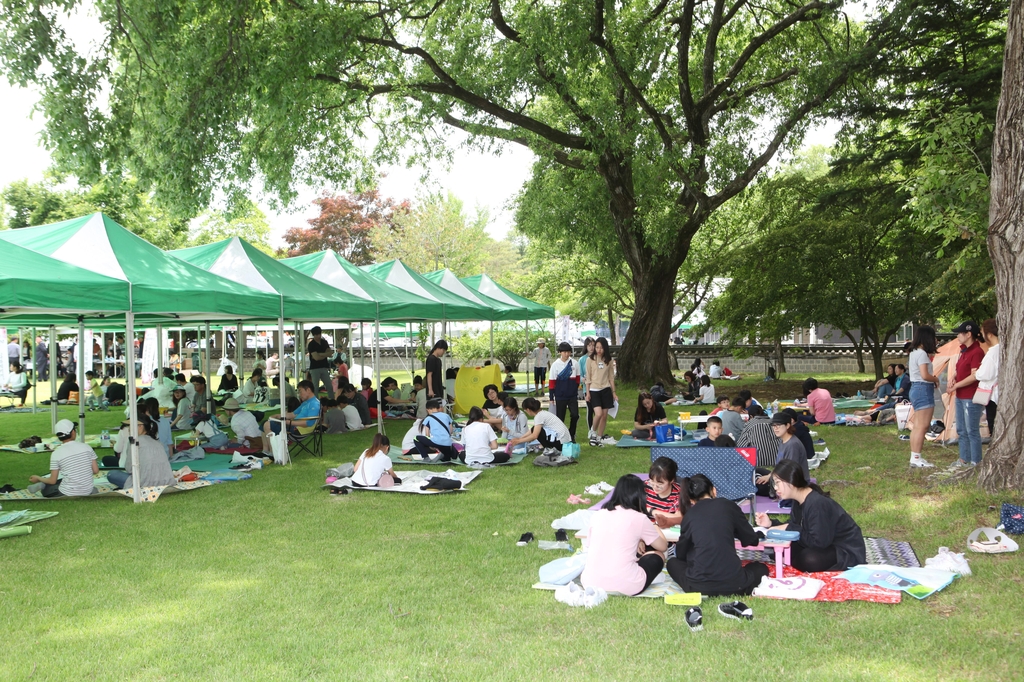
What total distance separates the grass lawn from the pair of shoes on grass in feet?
0.23

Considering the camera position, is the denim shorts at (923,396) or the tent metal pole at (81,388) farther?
the tent metal pole at (81,388)

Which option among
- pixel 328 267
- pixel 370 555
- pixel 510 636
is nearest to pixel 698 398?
pixel 328 267

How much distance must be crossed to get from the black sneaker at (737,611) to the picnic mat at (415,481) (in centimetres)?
455

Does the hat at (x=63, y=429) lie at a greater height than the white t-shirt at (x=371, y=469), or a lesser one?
greater

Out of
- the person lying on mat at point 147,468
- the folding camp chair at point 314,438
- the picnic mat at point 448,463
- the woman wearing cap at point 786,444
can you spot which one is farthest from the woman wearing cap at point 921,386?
the person lying on mat at point 147,468

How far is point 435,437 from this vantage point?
11.2 meters

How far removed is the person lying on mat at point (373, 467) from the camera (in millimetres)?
9344

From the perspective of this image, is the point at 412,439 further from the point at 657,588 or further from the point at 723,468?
the point at 657,588

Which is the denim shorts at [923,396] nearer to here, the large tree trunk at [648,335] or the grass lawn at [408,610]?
the grass lawn at [408,610]

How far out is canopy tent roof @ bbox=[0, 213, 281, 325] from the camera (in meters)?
9.20

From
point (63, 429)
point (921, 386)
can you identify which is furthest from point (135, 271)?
point (921, 386)

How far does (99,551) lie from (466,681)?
4.21 meters

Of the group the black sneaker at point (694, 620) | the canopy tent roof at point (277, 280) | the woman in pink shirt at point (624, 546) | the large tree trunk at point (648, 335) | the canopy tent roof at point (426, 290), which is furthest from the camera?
the large tree trunk at point (648, 335)

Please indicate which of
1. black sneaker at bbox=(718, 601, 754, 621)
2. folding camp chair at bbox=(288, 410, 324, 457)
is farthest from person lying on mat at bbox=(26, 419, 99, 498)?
black sneaker at bbox=(718, 601, 754, 621)
